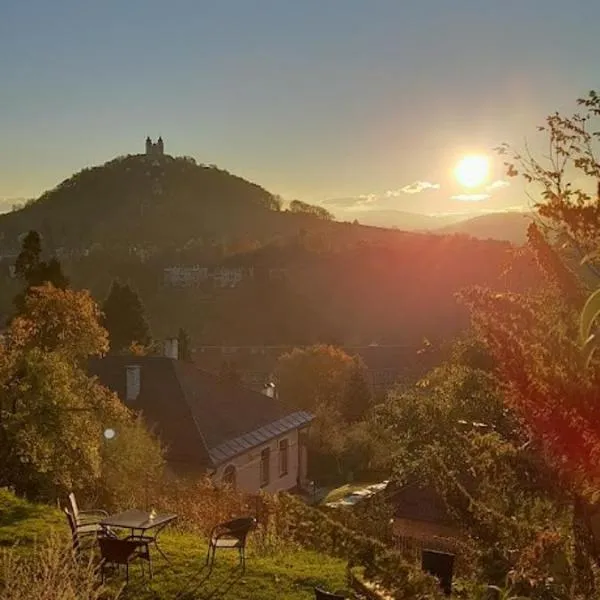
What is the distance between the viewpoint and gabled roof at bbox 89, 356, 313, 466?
808 inches

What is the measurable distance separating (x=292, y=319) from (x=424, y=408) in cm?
7043

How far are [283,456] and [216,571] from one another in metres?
16.5

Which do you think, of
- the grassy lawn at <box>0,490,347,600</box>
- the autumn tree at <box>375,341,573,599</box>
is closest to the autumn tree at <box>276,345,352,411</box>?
the grassy lawn at <box>0,490,347,600</box>

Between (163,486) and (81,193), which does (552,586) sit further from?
(81,193)

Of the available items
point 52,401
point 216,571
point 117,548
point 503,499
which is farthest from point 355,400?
point 503,499

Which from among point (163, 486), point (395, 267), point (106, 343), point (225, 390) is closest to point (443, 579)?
point (106, 343)

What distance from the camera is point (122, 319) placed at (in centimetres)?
3894

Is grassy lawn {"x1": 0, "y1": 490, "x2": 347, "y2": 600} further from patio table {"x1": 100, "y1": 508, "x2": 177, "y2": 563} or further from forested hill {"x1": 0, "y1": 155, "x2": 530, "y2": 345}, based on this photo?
forested hill {"x1": 0, "y1": 155, "x2": 530, "y2": 345}

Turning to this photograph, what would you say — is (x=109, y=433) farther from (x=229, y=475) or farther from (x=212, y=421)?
(x=212, y=421)

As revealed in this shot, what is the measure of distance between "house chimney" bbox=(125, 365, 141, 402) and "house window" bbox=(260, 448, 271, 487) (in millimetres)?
4137

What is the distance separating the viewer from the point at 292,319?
81250 mm

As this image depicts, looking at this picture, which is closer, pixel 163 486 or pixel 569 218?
pixel 569 218

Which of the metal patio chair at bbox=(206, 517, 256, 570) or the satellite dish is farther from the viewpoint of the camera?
Result: the satellite dish

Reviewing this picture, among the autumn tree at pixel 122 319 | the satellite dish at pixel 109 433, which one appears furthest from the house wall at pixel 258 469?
the autumn tree at pixel 122 319
